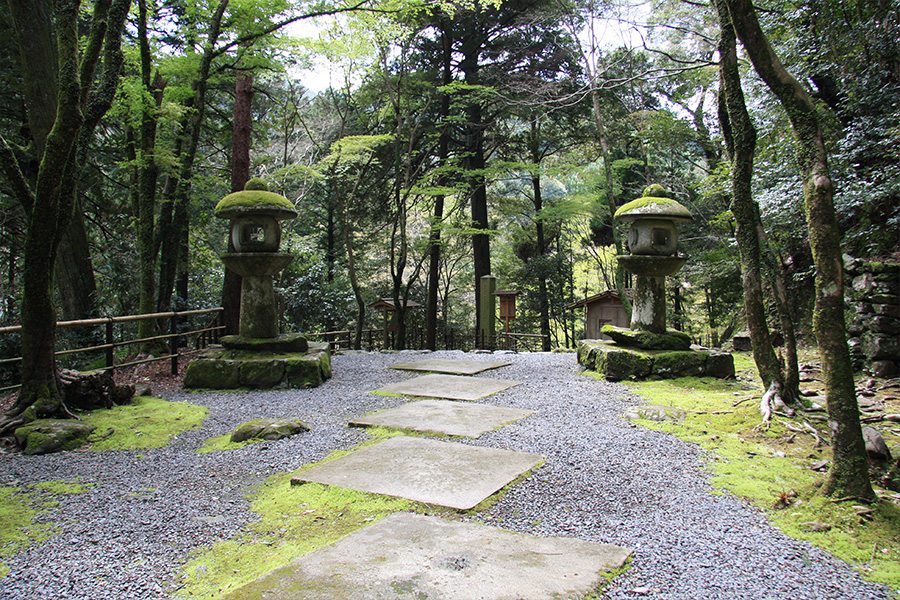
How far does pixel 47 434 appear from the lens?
12.3 feet

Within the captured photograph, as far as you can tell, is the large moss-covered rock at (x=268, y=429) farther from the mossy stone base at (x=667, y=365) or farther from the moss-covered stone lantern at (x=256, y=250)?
the mossy stone base at (x=667, y=365)

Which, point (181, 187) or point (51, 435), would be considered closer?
point (51, 435)

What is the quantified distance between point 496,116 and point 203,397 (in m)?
11.4

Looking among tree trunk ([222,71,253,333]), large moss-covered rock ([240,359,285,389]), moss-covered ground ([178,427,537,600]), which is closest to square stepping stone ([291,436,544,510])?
moss-covered ground ([178,427,537,600])

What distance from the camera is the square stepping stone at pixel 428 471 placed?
2715 mm

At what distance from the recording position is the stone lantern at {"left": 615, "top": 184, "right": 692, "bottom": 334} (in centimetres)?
659

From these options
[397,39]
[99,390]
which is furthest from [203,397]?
[397,39]

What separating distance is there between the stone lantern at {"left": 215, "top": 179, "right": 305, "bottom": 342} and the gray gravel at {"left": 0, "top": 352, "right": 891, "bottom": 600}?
1.96 metres

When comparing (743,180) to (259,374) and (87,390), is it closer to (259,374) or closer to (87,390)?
(259,374)

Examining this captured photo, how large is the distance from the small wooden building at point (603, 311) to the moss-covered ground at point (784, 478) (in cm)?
825

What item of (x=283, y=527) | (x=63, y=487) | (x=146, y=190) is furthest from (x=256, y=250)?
(x=283, y=527)

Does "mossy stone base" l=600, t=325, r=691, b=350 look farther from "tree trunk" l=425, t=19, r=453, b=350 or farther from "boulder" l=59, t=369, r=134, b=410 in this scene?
"tree trunk" l=425, t=19, r=453, b=350

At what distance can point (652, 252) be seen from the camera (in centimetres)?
669

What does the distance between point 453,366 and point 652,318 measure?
278 centimetres
